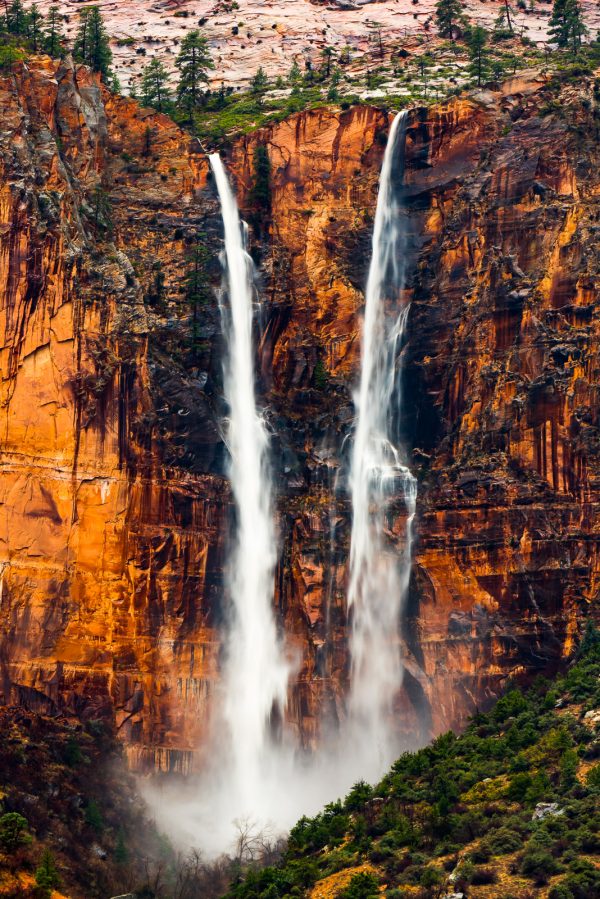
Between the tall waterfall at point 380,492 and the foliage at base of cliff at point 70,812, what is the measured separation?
16073 millimetres

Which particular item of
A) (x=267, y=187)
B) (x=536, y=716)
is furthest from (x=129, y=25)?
(x=536, y=716)

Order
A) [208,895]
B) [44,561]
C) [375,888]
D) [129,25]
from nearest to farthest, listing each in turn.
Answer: [375,888] < [208,895] < [44,561] < [129,25]

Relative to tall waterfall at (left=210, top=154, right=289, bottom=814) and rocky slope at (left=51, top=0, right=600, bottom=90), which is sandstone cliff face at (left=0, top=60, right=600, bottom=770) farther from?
rocky slope at (left=51, top=0, right=600, bottom=90)

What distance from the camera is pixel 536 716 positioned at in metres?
87.1

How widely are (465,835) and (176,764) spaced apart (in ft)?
71.1

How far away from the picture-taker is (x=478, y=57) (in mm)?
127500

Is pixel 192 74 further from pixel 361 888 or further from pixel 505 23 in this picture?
pixel 361 888

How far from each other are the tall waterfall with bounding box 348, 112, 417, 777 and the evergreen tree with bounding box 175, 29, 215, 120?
2087 centimetres

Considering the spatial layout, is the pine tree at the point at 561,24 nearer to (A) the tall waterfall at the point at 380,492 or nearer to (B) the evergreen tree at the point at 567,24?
(B) the evergreen tree at the point at 567,24

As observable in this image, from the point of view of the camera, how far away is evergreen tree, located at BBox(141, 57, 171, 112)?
12219 cm

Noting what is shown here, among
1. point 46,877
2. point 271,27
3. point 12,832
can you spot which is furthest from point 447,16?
point 46,877

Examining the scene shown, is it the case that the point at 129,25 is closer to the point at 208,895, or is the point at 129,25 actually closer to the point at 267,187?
the point at 267,187

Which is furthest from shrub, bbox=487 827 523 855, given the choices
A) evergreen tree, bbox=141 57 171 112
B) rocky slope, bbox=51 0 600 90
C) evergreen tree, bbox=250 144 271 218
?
rocky slope, bbox=51 0 600 90

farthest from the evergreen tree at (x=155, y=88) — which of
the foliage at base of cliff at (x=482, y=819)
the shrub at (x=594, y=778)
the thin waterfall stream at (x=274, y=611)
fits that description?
the shrub at (x=594, y=778)
